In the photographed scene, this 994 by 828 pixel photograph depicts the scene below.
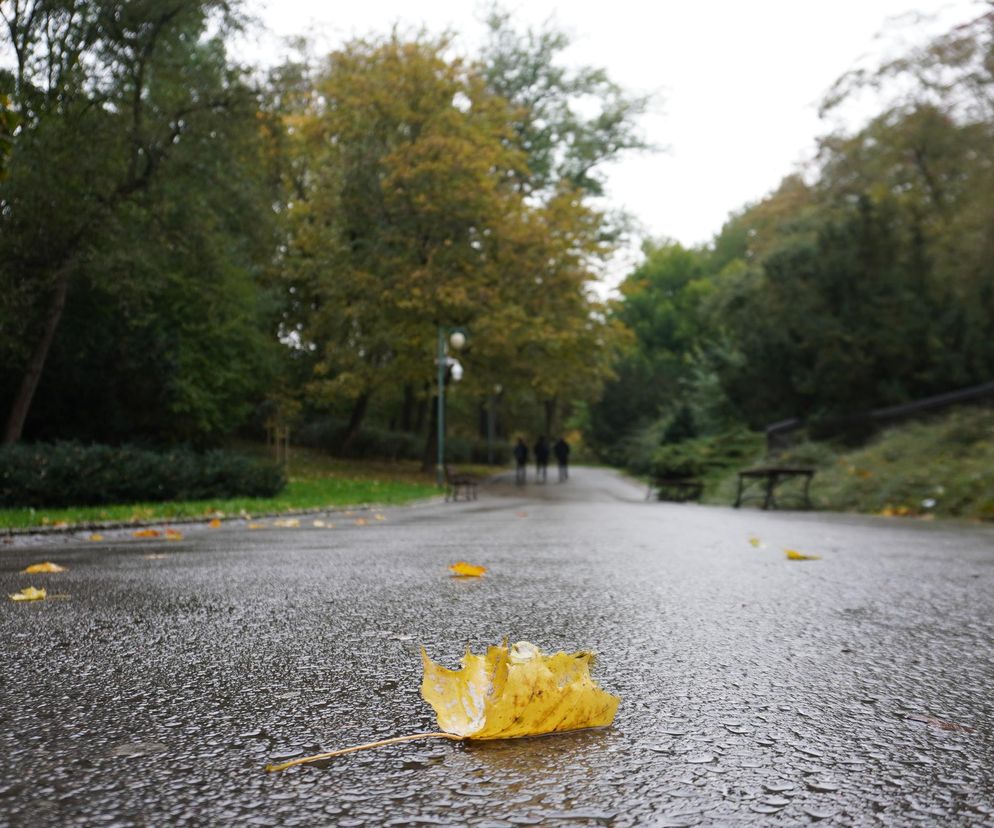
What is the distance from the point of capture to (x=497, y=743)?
2.06 meters

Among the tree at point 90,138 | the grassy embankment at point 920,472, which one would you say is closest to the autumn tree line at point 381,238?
the tree at point 90,138

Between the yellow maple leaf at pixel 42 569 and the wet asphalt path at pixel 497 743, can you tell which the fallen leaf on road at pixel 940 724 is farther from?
the yellow maple leaf at pixel 42 569

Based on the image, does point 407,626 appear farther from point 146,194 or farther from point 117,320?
point 117,320

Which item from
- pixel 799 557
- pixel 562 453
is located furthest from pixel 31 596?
pixel 562 453

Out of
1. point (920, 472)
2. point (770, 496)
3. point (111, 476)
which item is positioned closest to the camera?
point (111, 476)

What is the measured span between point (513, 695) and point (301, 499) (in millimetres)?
15440

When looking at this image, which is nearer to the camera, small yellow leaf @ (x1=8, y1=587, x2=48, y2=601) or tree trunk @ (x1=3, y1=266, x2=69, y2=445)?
small yellow leaf @ (x1=8, y1=587, x2=48, y2=601)

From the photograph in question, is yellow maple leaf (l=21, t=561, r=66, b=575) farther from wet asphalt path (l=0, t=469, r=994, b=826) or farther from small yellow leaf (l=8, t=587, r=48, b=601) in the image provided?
small yellow leaf (l=8, t=587, r=48, b=601)

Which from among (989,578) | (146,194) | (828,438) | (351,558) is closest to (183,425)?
(146,194)

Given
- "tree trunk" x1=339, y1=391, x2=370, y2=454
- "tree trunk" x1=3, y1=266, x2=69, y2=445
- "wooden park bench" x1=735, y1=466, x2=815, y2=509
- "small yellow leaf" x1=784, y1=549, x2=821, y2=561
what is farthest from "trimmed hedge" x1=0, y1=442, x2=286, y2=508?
"tree trunk" x1=339, y1=391, x2=370, y2=454

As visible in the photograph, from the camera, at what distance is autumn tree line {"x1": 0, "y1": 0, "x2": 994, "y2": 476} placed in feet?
54.6

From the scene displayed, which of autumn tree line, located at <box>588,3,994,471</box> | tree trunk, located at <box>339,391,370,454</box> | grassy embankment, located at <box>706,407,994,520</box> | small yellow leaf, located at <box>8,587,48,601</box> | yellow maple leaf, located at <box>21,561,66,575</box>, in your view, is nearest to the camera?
small yellow leaf, located at <box>8,587,48,601</box>

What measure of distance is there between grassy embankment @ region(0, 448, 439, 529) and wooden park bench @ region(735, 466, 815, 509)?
7.19 m

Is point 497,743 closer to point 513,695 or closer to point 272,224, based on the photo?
point 513,695
